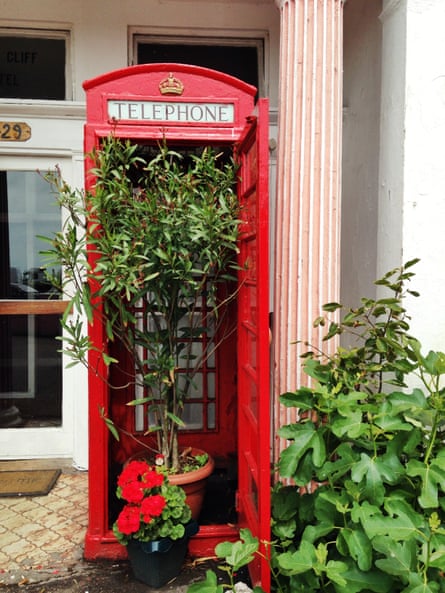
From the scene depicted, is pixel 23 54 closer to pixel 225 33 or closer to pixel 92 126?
pixel 225 33

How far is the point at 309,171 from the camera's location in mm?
2877

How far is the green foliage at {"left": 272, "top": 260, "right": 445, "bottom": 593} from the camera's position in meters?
2.07

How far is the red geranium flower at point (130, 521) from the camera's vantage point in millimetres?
2668

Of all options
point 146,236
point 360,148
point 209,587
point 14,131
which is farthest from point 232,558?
point 14,131

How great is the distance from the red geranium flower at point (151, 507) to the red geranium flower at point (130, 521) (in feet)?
0.12

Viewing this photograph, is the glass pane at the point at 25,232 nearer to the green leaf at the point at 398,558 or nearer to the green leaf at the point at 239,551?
the green leaf at the point at 239,551

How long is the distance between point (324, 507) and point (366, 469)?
0.28 m

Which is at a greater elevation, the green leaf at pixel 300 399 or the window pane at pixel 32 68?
the window pane at pixel 32 68

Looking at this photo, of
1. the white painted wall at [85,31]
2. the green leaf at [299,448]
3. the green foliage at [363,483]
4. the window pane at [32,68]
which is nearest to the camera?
the green foliage at [363,483]

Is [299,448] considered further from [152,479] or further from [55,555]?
[55,555]

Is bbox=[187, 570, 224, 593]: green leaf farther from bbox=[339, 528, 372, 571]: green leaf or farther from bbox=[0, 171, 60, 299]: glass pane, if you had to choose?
bbox=[0, 171, 60, 299]: glass pane

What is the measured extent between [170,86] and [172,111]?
0.13 metres

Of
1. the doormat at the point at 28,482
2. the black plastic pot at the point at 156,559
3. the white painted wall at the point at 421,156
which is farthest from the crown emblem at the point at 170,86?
the doormat at the point at 28,482

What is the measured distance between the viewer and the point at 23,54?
4262 millimetres
